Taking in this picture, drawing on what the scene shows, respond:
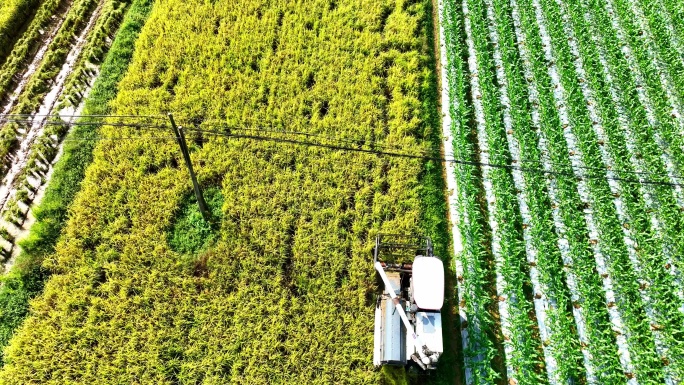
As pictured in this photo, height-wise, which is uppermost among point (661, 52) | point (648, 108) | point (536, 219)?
point (661, 52)

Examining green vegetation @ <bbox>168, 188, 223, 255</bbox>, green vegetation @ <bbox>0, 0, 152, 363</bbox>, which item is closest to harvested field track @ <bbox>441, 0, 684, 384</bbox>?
green vegetation @ <bbox>168, 188, 223, 255</bbox>

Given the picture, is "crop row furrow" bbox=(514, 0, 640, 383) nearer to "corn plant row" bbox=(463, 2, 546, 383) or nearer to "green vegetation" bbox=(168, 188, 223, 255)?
"corn plant row" bbox=(463, 2, 546, 383)

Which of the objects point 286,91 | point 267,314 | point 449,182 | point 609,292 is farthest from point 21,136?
point 609,292

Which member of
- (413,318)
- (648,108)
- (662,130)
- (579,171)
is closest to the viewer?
(413,318)

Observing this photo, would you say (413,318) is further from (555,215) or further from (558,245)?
(555,215)

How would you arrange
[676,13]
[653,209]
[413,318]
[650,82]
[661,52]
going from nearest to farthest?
[413,318] → [653,209] → [650,82] → [661,52] → [676,13]

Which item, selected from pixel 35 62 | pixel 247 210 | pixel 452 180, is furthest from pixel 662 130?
pixel 35 62

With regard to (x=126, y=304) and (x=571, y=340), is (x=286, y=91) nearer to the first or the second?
(x=126, y=304)

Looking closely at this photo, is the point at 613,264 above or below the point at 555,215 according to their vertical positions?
below
